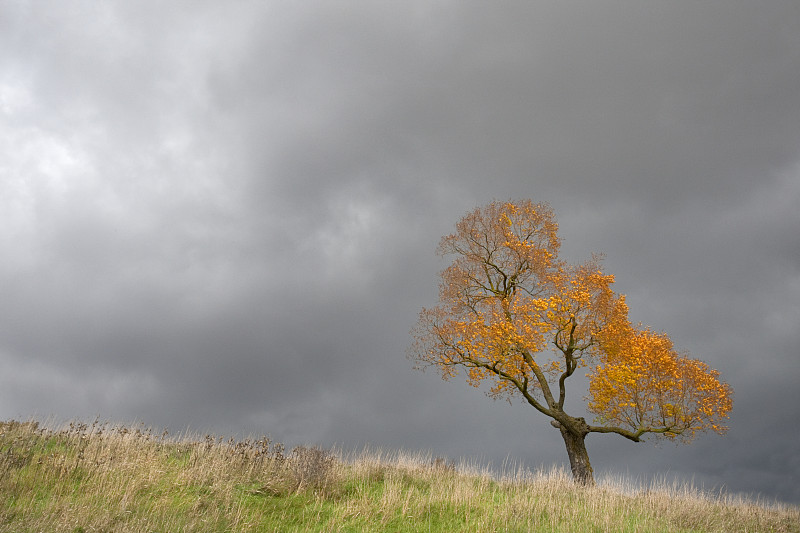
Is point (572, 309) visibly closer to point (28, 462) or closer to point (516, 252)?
point (516, 252)

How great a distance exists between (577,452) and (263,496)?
53.4ft

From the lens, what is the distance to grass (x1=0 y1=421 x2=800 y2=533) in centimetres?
1233

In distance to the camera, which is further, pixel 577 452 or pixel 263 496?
pixel 577 452

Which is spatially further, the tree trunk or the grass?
the tree trunk

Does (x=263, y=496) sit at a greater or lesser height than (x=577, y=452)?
lesser

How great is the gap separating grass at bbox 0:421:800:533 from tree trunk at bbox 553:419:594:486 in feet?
16.9

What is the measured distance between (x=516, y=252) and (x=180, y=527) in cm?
2128

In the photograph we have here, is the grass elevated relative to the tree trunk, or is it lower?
lower

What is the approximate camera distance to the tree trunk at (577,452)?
2445 cm

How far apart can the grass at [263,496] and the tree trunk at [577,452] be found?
16.9 feet

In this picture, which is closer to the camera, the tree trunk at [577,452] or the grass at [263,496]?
the grass at [263,496]

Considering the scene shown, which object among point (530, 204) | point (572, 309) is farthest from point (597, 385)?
point (530, 204)

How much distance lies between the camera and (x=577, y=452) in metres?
25.1

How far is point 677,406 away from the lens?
24953mm
